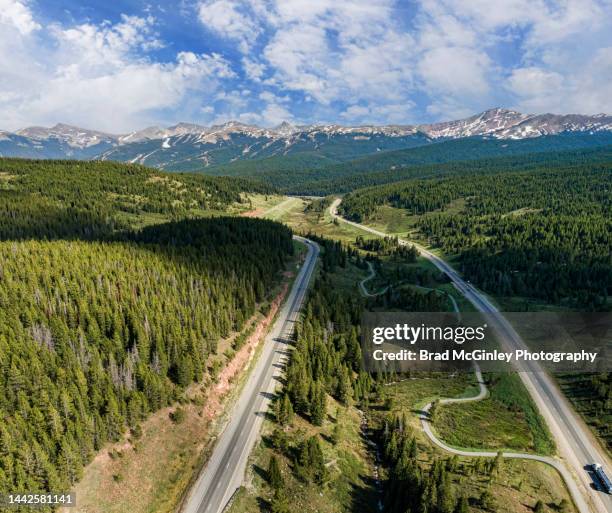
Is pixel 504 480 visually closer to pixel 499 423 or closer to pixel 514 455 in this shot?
pixel 514 455

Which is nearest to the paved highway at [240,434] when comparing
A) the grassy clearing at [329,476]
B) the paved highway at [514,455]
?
the grassy clearing at [329,476]

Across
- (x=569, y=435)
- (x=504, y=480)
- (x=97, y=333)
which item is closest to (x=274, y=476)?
(x=504, y=480)

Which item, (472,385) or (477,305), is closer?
(472,385)

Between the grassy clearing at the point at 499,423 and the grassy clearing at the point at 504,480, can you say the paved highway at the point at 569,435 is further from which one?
the grassy clearing at the point at 504,480

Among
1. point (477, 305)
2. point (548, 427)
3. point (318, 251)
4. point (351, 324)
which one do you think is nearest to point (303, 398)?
point (351, 324)

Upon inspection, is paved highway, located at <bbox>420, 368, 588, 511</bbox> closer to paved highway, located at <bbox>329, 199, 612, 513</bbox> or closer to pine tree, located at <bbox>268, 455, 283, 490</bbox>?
paved highway, located at <bbox>329, 199, 612, 513</bbox>

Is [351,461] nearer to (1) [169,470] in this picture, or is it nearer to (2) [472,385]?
(1) [169,470]
